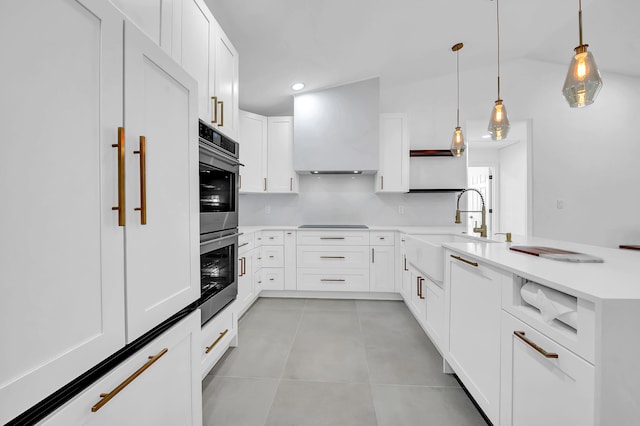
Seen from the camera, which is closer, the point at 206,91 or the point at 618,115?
the point at 206,91

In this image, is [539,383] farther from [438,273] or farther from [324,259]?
[324,259]

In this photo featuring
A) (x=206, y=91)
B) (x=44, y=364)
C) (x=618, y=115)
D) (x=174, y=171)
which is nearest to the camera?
(x=44, y=364)

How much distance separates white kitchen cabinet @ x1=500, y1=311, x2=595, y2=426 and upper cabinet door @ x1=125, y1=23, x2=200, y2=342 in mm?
1218

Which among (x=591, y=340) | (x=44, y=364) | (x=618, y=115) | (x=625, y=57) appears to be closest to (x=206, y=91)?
(x=44, y=364)

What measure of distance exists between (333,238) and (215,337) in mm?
1884

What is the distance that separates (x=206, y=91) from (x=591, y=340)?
1979mm

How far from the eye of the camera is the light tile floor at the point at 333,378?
4.82 feet

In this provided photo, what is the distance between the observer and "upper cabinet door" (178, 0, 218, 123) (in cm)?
136

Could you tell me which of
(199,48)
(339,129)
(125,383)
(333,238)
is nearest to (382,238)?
(333,238)

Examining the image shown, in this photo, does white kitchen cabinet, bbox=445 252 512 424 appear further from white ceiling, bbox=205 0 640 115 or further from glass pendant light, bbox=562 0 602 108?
white ceiling, bbox=205 0 640 115

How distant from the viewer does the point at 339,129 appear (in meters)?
3.41

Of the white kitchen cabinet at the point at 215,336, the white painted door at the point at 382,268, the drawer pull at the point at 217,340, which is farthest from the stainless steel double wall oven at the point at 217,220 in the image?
the white painted door at the point at 382,268

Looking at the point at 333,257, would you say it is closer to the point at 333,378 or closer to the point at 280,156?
the point at 280,156

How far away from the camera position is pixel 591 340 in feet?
2.45
